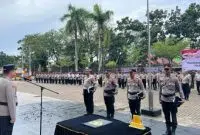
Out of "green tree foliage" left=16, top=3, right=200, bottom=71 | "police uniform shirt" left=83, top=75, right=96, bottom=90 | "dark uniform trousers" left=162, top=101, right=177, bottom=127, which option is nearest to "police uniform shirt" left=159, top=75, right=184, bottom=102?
"dark uniform trousers" left=162, top=101, right=177, bottom=127

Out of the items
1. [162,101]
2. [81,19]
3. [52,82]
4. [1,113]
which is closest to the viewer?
[1,113]

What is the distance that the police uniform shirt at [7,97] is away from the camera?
6.57 metres

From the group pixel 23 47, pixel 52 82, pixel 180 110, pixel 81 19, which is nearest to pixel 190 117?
pixel 180 110

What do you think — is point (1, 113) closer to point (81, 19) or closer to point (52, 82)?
point (52, 82)

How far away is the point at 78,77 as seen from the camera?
39.4 metres

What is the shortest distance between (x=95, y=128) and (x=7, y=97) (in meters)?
1.96

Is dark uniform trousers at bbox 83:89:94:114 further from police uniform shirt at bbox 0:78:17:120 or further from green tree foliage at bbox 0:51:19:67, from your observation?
green tree foliage at bbox 0:51:19:67

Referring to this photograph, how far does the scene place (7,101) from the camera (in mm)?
6598

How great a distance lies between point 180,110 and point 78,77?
2545cm

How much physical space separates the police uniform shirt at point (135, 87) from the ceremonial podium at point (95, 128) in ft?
14.6

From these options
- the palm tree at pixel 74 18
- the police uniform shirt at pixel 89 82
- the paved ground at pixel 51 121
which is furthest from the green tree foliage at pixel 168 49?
the police uniform shirt at pixel 89 82

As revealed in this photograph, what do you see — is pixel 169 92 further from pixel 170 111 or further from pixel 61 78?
pixel 61 78

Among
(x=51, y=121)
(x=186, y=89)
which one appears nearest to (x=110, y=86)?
(x=51, y=121)

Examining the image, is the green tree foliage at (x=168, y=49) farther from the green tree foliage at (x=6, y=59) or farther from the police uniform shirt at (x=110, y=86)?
the green tree foliage at (x=6, y=59)
